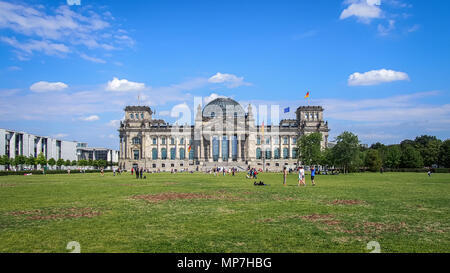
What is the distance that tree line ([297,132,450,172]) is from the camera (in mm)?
75219

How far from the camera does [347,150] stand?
7462cm

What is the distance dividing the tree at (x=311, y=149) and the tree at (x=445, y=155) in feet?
137

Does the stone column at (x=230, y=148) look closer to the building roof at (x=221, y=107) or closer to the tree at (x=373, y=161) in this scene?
the building roof at (x=221, y=107)

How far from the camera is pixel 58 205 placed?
62.1 feet

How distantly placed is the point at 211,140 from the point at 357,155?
5842cm

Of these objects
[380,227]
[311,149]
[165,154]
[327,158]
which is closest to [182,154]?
[165,154]

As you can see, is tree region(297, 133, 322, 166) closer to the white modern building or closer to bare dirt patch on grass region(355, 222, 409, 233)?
bare dirt patch on grass region(355, 222, 409, 233)

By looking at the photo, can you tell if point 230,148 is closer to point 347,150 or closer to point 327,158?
point 327,158

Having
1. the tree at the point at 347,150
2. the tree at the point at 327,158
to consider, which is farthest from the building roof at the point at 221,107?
the tree at the point at 347,150

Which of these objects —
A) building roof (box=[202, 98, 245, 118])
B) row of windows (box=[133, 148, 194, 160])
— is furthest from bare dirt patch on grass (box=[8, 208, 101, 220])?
building roof (box=[202, 98, 245, 118])

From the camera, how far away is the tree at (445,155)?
93.3m

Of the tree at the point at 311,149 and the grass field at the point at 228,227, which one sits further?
the tree at the point at 311,149
